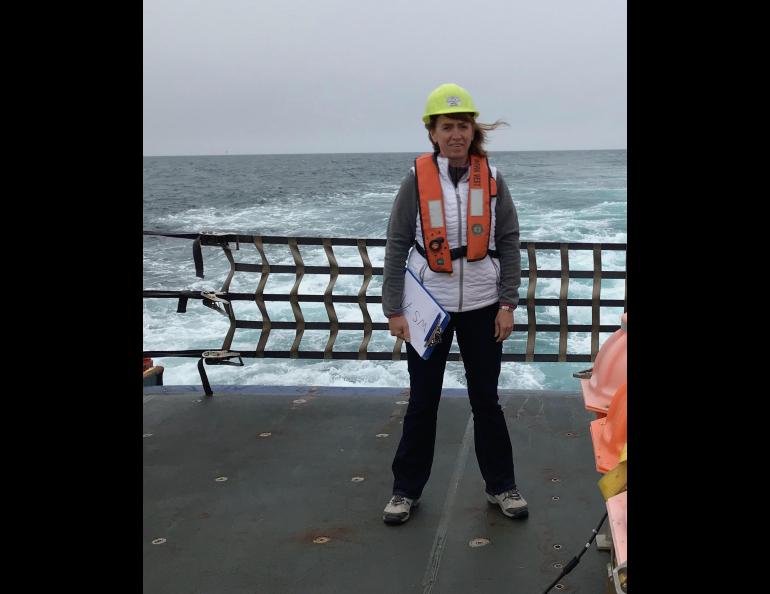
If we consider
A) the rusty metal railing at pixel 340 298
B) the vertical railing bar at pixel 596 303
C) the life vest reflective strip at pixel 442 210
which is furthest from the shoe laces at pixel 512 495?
the vertical railing bar at pixel 596 303

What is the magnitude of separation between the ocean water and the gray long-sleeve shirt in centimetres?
280

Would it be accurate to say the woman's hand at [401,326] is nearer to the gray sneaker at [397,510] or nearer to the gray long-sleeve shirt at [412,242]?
the gray long-sleeve shirt at [412,242]

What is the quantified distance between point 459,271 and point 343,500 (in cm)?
143

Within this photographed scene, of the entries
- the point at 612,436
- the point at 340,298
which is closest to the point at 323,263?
the point at 340,298

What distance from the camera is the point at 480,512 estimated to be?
3.97 metres

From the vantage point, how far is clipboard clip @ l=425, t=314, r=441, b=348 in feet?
11.4

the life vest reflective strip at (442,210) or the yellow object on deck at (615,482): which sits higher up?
the life vest reflective strip at (442,210)

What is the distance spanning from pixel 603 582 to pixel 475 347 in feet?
3.67

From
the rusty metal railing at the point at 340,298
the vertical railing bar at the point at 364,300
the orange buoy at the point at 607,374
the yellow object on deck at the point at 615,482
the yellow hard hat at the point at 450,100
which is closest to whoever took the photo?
the yellow object on deck at the point at 615,482

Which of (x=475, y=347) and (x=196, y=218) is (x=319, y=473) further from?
(x=196, y=218)

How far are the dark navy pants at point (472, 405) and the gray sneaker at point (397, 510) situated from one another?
30mm

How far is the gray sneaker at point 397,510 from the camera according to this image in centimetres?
386

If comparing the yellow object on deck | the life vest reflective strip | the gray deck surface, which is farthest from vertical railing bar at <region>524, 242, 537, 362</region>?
the yellow object on deck

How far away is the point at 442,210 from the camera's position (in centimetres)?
350
